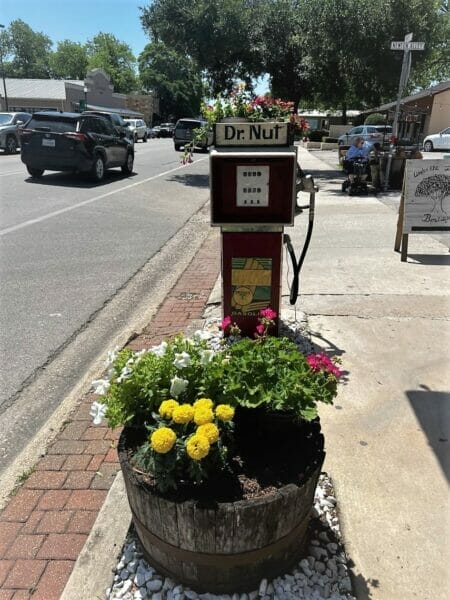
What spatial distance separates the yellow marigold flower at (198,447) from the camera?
1658 mm

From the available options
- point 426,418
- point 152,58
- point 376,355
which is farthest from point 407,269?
point 152,58

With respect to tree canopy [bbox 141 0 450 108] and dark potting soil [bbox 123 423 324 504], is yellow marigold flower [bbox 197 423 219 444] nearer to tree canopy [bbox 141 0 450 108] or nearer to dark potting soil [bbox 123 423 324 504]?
dark potting soil [bbox 123 423 324 504]

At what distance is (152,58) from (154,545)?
81.5 m

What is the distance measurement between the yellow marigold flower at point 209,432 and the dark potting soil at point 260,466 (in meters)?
0.22

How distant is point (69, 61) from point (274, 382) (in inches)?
4074

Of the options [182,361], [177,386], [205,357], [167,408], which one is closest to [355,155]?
[205,357]

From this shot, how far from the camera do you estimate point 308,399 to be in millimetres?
1938

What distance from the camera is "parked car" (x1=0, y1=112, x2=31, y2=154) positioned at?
20339 millimetres

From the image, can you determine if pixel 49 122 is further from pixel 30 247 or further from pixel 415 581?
pixel 415 581

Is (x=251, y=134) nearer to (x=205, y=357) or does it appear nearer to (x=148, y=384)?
(x=205, y=357)

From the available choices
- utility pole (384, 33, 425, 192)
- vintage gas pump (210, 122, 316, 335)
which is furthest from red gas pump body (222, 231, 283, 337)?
utility pole (384, 33, 425, 192)

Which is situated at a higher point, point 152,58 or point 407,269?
point 152,58

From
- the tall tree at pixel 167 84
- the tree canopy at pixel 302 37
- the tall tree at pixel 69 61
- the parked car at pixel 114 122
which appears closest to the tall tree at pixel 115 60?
the tall tree at pixel 69 61

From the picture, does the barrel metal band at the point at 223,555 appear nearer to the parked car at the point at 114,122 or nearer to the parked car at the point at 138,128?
the parked car at the point at 114,122
